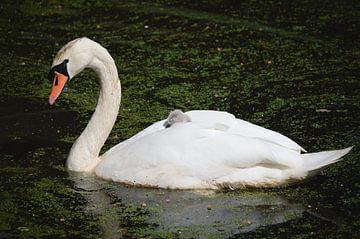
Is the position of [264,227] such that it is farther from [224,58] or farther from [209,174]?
[224,58]

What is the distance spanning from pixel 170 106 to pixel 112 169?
1.71m

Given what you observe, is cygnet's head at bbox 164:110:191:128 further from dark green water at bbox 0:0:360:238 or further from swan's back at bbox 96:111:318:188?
dark green water at bbox 0:0:360:238

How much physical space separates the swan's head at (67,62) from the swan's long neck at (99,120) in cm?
9

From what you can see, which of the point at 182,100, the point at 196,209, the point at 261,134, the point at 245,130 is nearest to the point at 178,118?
the point at 245,130

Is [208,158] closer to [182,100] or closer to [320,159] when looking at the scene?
[320,159]

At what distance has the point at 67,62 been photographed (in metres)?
6.50

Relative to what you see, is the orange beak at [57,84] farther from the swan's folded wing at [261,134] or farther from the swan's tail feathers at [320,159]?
the swan's tail feathers at [320,159]

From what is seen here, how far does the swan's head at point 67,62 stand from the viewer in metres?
6.48

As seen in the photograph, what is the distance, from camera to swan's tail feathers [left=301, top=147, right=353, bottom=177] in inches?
231

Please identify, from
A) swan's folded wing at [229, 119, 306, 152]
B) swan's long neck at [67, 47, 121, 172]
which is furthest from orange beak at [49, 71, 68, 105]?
swan's folded wing at [229, 119, 306, 152]

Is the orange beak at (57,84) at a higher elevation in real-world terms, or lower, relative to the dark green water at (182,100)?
higher

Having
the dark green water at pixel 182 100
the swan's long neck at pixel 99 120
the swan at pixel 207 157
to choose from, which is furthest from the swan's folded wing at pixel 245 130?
the swan's long neck at pixel 99 120

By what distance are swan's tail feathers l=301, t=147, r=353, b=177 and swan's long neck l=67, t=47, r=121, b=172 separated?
5.01 feet

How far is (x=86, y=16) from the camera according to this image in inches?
433
